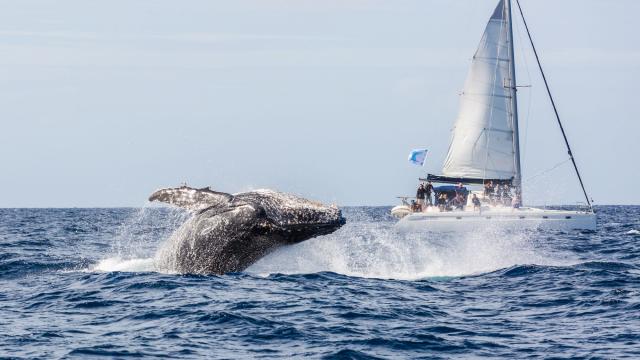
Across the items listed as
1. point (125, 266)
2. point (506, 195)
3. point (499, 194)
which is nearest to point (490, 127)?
point (499, 194)

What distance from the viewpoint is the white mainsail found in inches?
1946

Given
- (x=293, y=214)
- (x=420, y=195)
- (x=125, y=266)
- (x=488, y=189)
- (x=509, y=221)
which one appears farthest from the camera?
(x=488, y=189)

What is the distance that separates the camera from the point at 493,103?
163ft

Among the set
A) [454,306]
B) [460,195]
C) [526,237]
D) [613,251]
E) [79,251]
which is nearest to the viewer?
[454,306]

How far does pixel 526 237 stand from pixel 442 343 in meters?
28.6

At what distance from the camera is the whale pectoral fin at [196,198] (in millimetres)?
13930

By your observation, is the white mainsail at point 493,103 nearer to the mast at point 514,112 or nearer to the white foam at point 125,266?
the mast at point 514,112

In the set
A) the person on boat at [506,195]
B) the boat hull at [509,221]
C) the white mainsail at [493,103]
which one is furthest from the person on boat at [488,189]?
the boat hull at [509,221]

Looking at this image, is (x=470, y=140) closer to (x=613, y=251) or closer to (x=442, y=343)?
(x=613, y=251)

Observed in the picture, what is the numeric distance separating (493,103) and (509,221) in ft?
24.6

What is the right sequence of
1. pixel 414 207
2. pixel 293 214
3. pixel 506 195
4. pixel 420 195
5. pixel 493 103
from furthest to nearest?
pixel 506 195, pixel 493 103, pixel 420 195, pixel 414 207, pixel 293 214

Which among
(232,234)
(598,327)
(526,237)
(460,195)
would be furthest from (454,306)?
(460,195)

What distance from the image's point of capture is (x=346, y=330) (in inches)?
440

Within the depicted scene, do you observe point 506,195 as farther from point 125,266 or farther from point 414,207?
point 125,266
